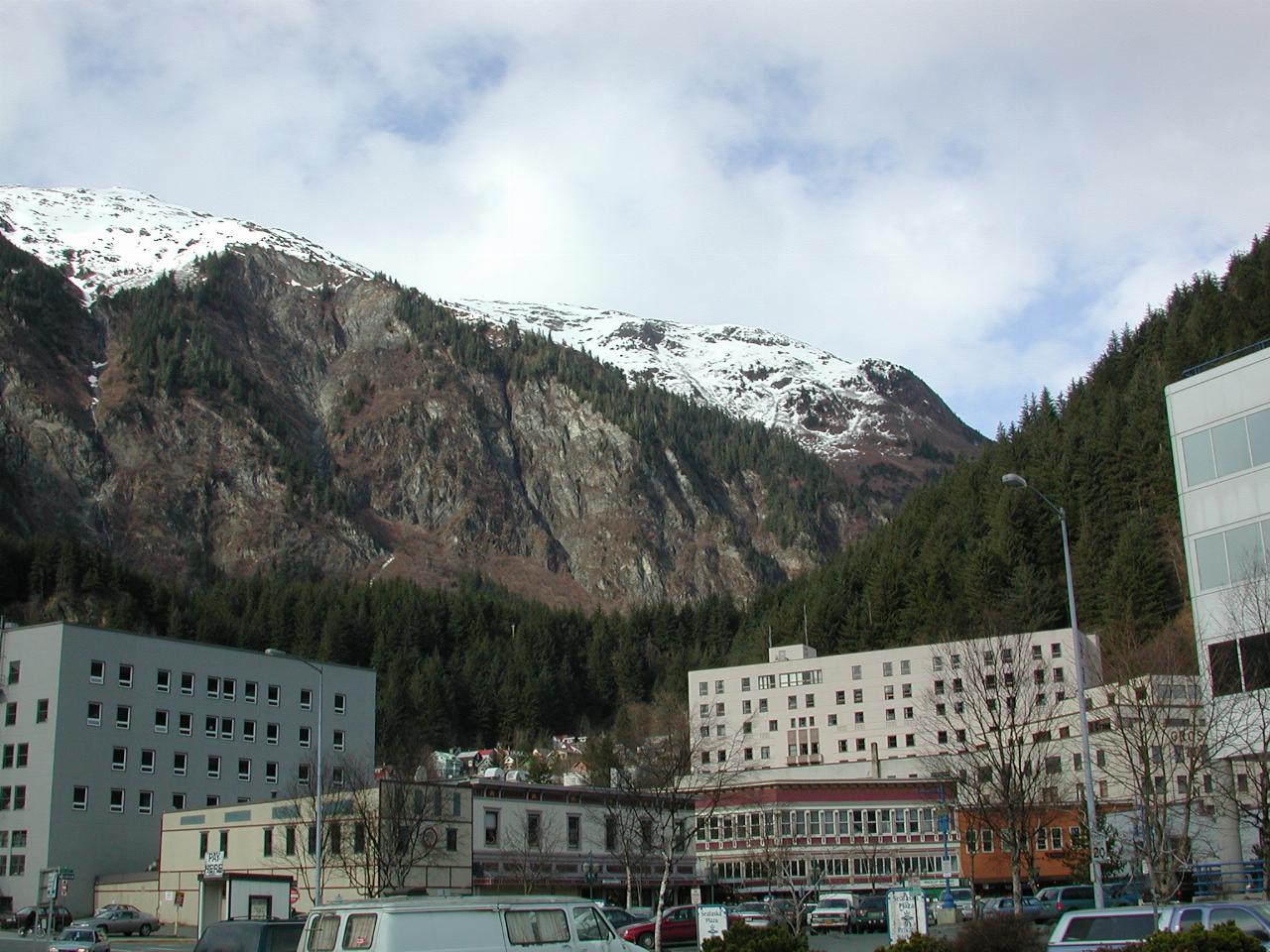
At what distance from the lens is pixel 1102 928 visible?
27.8 m

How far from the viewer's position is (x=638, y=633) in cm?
19775

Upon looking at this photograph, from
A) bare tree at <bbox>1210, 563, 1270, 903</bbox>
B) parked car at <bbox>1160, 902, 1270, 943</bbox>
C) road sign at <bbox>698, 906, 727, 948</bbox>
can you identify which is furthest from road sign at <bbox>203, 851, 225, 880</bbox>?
bare tree at <bbox>1210, 563, 1270, 903</bbox>

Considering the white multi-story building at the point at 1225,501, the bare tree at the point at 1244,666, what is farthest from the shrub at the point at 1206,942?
the white multi-story building at the point at 1225,501

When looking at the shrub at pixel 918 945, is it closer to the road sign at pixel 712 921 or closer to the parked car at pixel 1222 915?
the parked car at pixel 1222 915

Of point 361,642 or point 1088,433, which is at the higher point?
point 1088,433

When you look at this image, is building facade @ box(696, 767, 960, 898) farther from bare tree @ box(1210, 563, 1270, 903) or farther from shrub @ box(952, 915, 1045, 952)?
shrub @ box(952, 915, 1045, 952)

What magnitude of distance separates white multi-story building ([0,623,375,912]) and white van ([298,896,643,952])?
59.8 meters

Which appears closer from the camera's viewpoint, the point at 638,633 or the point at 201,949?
the point at 201,949

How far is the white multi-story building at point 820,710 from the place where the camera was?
130375 mm

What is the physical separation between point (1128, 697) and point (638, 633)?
505 ft

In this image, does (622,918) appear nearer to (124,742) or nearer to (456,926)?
(456,926)

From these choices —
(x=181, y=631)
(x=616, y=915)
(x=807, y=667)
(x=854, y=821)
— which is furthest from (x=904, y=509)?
(x=616, y=915)

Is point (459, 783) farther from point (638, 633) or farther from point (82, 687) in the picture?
point (638, 633)

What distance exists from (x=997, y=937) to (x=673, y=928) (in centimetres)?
2601
